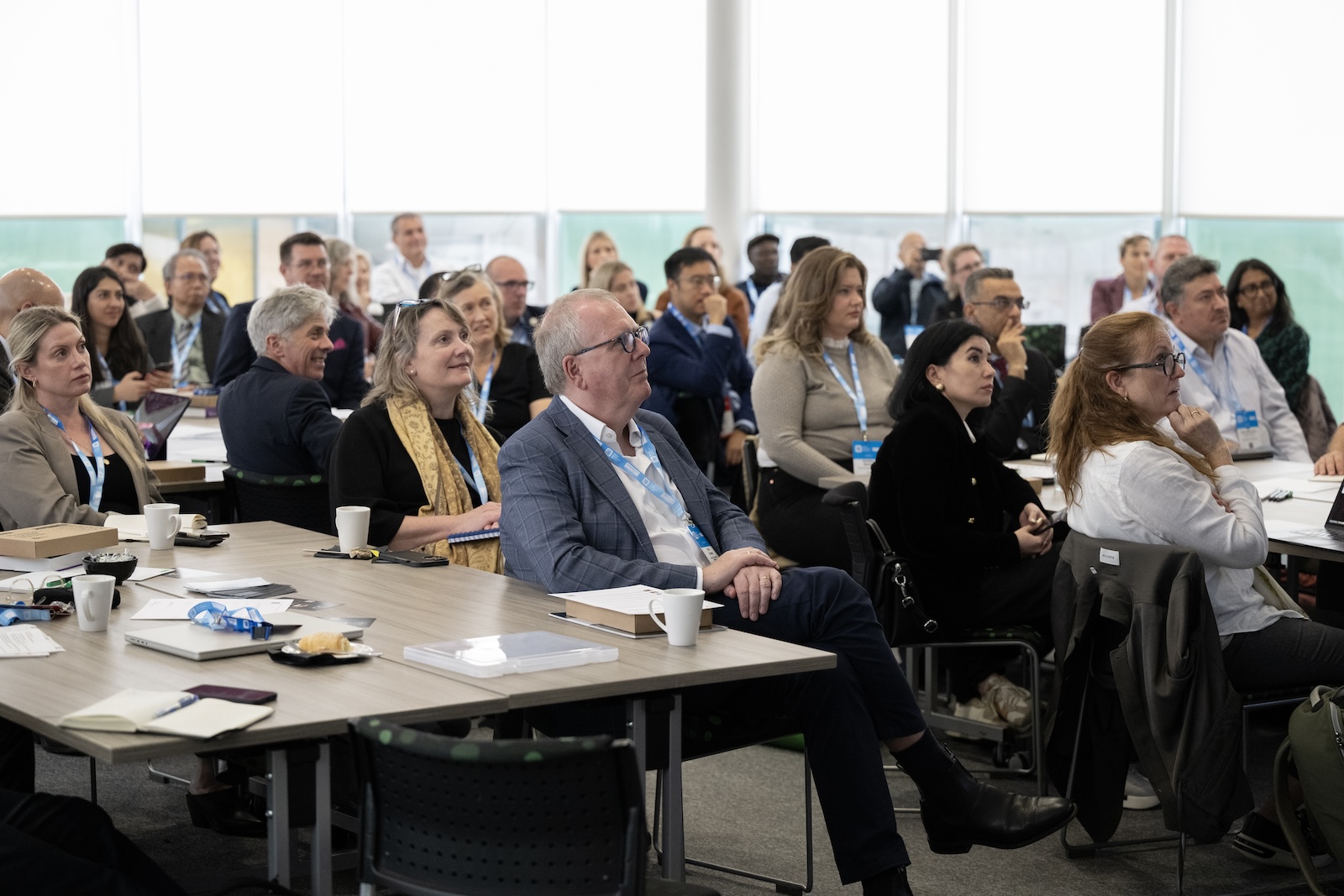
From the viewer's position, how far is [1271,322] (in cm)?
Answer: 672

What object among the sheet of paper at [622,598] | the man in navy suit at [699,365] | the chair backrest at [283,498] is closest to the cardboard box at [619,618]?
the sheet of paper at [622,598]

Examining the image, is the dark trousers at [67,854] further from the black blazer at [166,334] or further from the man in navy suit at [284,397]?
the black blazer at [166,334]

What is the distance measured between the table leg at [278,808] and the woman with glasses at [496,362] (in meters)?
3.31

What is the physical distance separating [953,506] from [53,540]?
2.28 metres

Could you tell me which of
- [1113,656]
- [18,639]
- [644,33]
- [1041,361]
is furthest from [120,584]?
[644,33]

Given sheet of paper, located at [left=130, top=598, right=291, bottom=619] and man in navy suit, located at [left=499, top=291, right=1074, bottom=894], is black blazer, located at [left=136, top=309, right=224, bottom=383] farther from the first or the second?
sheet of paper, located at [left=130, top=598, right=291, bottom=619]

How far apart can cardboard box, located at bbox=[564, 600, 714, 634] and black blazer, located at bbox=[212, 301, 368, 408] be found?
3.43 metres

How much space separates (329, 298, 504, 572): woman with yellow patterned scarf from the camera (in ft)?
12.8

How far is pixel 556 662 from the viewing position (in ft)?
8.02

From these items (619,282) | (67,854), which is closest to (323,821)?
(67,854)

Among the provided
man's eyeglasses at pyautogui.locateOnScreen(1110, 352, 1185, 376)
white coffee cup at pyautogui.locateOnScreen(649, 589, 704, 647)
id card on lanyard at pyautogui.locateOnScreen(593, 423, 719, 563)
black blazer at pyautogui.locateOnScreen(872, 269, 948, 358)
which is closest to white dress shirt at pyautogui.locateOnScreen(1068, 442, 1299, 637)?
man's eyeglasses at pyautogui.locateOnScreen(1110, 352, 1185, 376)

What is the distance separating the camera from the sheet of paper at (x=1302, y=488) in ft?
14.6

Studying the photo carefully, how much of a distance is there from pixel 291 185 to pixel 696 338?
5.24 metres

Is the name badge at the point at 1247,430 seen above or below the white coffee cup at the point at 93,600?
above
